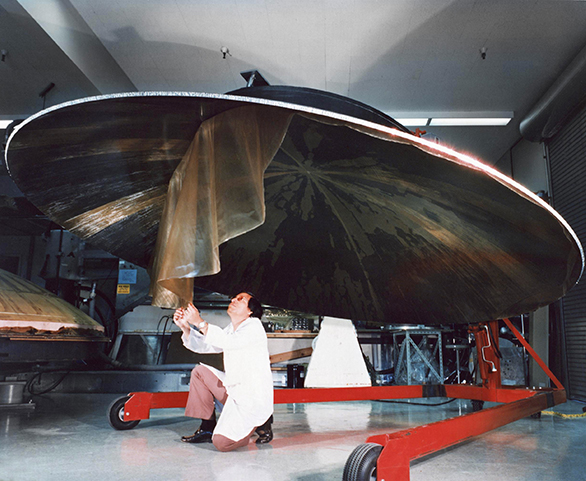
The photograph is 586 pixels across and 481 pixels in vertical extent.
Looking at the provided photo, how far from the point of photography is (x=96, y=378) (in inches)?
244

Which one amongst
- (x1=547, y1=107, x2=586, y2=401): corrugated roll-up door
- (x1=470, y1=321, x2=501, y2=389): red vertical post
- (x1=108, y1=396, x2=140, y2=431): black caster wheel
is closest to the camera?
(x1=108, y1=396, x2=140, y2=431): black caster wheel

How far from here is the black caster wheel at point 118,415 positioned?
129 inches

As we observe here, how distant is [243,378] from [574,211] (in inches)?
210

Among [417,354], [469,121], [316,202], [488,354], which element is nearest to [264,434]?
[316,202]

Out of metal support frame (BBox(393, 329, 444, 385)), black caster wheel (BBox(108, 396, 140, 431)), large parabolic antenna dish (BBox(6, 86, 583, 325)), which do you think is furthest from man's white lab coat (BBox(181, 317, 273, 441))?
metal support frame (BBox(393, 329, 444, 385))

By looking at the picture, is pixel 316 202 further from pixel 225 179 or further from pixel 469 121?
pixel 469 121

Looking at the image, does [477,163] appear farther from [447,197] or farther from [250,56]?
[250,56]

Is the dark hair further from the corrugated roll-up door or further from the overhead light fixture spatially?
the overhead light fixture

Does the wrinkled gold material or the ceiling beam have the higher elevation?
the ceiling beam

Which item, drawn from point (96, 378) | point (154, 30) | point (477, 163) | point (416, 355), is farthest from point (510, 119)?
point (96, 378)

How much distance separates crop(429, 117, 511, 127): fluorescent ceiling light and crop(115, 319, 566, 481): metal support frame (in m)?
4.42

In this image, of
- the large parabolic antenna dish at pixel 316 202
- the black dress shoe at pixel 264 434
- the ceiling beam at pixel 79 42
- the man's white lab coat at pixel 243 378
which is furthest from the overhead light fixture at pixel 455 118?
the black dress shoe at pixel 264 434

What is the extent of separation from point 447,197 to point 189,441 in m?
2.30

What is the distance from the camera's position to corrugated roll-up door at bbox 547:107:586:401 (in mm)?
5613
